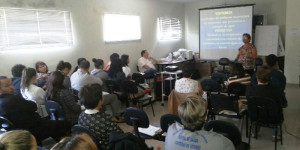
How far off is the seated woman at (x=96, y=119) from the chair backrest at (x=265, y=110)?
5.82 feet

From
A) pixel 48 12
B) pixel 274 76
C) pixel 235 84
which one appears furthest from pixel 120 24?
pixel 274 76

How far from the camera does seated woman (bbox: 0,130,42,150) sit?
1250mm

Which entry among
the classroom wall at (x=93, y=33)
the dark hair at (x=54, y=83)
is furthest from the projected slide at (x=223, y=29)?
the dark hair at (x=54, y=83)

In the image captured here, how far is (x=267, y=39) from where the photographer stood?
6.85 meters

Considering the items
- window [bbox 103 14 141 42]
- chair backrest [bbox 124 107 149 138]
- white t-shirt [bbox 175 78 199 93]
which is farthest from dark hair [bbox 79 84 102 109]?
window [bbox 103 14 141 42]

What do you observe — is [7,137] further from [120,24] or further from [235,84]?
[120,24]

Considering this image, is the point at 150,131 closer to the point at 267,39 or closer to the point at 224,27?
the point at 224,27

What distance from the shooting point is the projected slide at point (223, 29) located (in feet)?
22.4

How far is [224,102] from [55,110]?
90.9 inches

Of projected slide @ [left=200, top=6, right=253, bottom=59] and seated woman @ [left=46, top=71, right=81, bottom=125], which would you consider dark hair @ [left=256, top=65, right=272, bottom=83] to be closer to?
seated woman @ [left=46, top=71, right=81, bottom=125]

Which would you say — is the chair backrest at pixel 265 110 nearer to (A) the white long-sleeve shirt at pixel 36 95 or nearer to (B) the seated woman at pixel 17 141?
(B) the seated woman at pixel 17 141

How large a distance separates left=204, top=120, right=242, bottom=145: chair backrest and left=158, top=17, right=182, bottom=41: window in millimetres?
5707

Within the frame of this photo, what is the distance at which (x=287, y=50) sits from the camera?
639cm

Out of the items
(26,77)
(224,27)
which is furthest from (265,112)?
(224,27)
